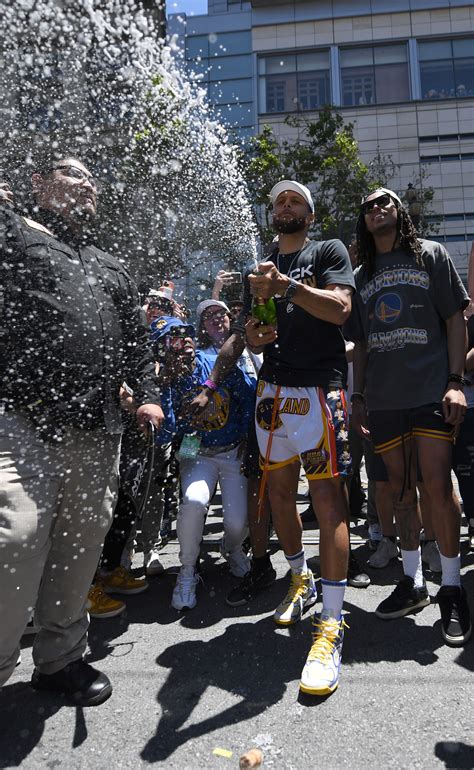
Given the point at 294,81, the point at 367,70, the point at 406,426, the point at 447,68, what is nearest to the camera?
the point at 406,426

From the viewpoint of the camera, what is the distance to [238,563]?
373cm

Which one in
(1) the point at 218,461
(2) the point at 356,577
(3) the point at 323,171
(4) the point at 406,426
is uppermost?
(3) the point at 323,171

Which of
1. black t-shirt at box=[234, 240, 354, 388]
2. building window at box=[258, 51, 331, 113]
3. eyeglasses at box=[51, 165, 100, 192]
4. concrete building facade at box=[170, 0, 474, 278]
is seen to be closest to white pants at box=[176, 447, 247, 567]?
black t-shirt at box=[234, 240, 354, 388]

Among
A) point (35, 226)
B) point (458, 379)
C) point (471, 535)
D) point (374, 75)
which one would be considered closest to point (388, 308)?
point (458, 379)

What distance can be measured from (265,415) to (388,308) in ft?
2.80

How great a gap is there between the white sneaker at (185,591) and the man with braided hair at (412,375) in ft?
3.40

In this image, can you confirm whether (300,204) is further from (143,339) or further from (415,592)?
(415,592)

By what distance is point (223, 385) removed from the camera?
3746mm

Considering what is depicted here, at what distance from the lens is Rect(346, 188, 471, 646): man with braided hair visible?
2.73m

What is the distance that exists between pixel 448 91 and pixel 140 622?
33.1 m

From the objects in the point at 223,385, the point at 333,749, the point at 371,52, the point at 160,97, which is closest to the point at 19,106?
the point at 160,97

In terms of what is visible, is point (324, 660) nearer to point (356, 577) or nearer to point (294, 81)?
point (356, 577)

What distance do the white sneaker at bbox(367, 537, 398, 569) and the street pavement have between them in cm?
71

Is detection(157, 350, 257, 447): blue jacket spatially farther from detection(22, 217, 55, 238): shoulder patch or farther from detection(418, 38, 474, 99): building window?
detection(418, 38, 474, 99): building window
